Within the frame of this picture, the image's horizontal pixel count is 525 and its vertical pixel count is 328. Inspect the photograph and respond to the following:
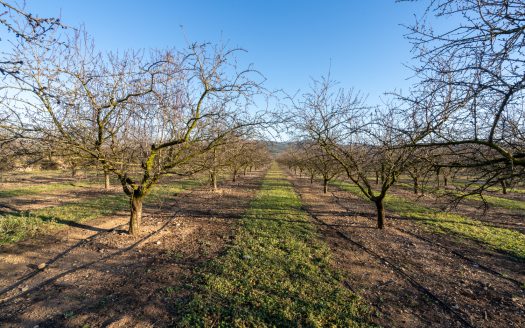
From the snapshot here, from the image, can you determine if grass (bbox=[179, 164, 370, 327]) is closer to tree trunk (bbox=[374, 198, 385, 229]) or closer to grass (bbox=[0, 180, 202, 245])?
grass (bbox=[0, 180, 202, 245])

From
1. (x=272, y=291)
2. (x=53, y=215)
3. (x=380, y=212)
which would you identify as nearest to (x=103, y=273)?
(x=272, y=291)

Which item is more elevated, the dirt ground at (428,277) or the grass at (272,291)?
the grass at (272,291)

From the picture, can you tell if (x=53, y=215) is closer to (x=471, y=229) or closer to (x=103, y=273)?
(x=103, y=273)

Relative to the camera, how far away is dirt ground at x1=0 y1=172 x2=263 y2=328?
3.79 metres

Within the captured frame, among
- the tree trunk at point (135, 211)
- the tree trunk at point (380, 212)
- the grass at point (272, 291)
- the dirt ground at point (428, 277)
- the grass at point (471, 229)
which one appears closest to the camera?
the grass at point (272, 291)

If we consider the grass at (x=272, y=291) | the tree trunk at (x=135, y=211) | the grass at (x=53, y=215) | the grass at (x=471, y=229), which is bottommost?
the grass at (x=471, y=229)

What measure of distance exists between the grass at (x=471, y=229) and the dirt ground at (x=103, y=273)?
20.2 ft

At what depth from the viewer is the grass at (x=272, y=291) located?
3764mm

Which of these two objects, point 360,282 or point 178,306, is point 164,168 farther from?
point 360,282

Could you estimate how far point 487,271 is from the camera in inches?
237

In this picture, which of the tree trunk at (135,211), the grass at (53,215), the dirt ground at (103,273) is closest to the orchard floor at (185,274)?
the dirt ground at (103,273)

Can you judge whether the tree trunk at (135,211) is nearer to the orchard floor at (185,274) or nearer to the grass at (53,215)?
the orchard floor at (185,274)

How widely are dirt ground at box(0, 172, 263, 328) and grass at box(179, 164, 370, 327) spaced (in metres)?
0.45

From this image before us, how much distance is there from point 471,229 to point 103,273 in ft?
40.9
